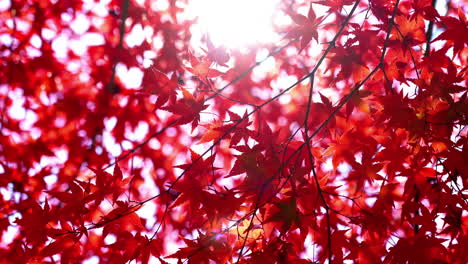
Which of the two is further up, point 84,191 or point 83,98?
point 83,98

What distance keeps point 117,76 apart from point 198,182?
6.95 feet

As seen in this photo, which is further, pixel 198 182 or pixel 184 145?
pixel 184 145

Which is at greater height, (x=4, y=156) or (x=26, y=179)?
(x=4, y=156)

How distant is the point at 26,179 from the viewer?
3051mm

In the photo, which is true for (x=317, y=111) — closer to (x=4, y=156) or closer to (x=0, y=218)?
(x=0, y=218)

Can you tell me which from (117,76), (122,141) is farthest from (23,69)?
(122,141)

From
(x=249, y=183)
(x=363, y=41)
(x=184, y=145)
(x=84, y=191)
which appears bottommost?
(x=249, y=183)

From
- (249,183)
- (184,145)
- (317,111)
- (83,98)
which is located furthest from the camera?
(83,98)

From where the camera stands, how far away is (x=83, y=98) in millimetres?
3211

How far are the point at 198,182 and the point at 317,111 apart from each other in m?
0.63

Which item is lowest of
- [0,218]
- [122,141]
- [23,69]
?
[0,218]

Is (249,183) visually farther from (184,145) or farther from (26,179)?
(26,179)

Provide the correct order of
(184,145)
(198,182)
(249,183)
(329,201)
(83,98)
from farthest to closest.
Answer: (83,98)
(184,145)
(329,201)
(198,182)
(249,183)

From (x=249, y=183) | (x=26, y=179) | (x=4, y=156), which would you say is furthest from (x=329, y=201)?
(x=4, y=156)
